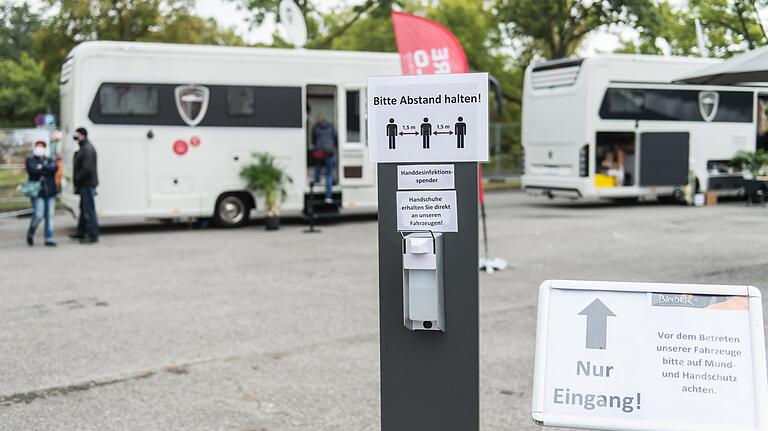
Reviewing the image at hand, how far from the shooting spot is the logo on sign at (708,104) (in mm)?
21453

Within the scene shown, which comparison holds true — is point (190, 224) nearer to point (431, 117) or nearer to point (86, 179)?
point (86, 179)

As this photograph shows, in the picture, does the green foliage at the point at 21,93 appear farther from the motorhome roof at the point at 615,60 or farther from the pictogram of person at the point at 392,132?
the pictogram of person at the point at 392,132

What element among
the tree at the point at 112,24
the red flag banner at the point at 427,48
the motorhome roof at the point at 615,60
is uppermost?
the tree at the point at 112,24

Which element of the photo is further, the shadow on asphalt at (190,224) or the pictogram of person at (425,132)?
the shadow on asphalt at (190,224)

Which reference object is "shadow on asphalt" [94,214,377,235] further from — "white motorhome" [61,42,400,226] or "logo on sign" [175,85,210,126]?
"logo on sign" [175,85,210,126]

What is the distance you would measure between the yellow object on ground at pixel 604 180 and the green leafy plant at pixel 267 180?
24.9 ft

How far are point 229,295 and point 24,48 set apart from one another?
241 ft

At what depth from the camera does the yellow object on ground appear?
66.7ft

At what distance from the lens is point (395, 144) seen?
11.7ft

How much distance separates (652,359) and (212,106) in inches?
553

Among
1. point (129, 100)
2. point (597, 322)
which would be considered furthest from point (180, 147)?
point (597, 322)

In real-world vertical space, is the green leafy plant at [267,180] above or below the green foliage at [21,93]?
below

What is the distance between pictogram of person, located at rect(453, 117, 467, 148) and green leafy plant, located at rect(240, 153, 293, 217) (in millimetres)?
12895

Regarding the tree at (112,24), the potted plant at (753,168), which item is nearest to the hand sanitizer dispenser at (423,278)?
the potted plant at (753,168)
